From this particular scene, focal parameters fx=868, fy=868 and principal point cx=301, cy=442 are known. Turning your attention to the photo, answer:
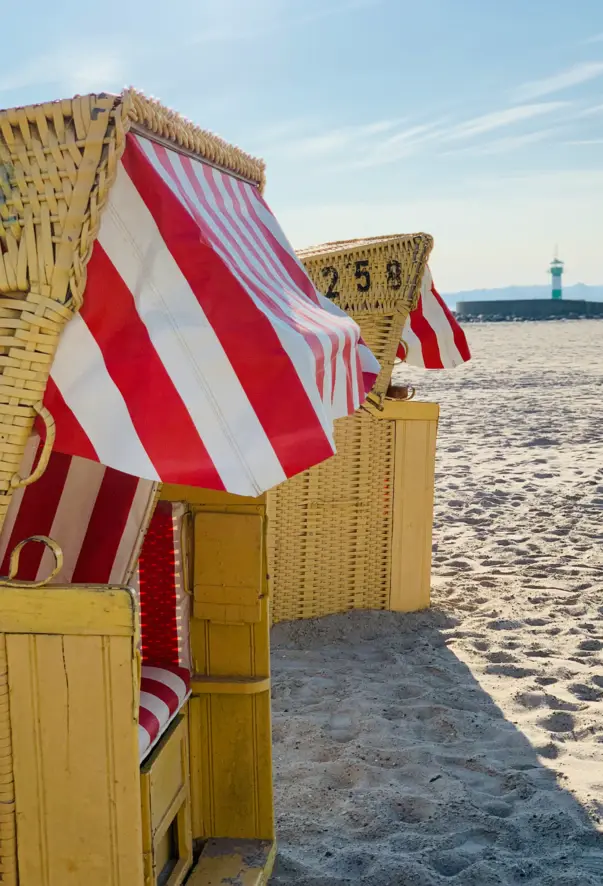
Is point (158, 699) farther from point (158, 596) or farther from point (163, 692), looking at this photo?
point (158, 596)

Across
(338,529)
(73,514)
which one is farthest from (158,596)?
(338,529)

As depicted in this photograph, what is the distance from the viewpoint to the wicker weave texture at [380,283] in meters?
4.34

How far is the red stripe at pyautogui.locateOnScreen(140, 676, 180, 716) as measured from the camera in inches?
82.9

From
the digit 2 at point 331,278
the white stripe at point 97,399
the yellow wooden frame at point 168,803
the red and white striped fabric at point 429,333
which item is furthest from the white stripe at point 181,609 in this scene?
the red and white striped fabric at point 429,333

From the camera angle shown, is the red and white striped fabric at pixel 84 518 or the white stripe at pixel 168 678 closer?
the red and white striped fabric at pixel 84 518

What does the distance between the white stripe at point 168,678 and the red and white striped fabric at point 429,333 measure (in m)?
2.69

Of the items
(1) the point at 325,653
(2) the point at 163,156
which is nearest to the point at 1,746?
(2) the point at 163,156

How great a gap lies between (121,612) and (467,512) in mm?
5165

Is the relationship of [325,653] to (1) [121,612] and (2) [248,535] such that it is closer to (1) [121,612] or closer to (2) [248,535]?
(2) [248,535]

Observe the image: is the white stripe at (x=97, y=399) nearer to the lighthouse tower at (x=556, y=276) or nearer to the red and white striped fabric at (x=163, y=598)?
the red and white striped fabric at (x=163, y=598)

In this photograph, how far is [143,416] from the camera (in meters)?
1.55

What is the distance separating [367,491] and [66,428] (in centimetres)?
298

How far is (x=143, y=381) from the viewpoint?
5.05 ft

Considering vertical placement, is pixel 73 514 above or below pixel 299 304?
below
